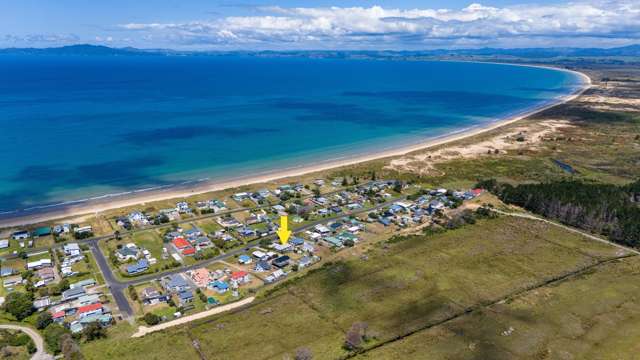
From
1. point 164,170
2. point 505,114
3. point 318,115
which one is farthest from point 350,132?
point 505,114

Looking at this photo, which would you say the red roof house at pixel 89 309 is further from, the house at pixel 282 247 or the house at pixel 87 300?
the house at pixel 282 247

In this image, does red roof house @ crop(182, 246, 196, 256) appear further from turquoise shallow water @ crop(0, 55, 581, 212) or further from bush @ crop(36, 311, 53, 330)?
turquoise shallow water @ crop(0, 55, 581, 212)

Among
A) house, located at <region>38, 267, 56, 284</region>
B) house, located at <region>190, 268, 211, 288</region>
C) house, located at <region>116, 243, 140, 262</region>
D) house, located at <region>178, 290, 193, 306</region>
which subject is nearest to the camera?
house, located at <region>178, 290, 193, 306</region>

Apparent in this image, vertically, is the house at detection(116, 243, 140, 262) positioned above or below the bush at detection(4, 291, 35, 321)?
below

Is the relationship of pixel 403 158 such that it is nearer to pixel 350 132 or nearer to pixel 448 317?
pixel 350 132

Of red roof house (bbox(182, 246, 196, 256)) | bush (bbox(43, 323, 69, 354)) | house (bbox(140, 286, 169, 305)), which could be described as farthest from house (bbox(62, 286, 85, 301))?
red roof house (bbox(182, 246, 196, 256))
